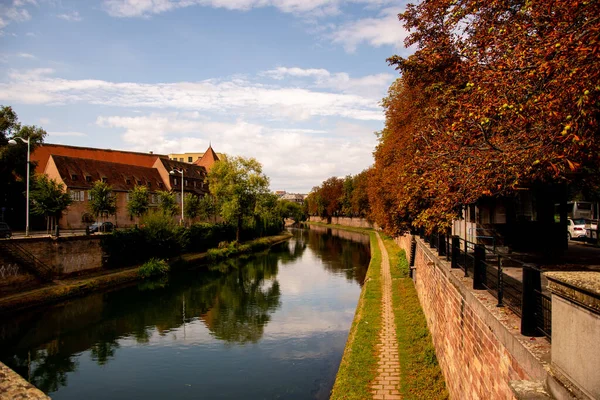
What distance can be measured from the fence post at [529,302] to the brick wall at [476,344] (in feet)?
0.54

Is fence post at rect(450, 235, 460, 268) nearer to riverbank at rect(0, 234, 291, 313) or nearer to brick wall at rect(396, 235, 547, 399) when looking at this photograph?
brick wall at rect(396, 235, 547, 399)

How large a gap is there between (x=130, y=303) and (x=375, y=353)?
55.6ft

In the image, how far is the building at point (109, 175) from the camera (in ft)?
159

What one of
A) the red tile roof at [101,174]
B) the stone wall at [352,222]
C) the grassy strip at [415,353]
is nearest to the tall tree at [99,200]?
the red tile roof at [101,174]

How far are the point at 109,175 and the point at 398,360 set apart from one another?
51.8 metres

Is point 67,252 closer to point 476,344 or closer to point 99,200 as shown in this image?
point 99,200

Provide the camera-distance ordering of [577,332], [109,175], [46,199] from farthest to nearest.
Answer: [109,175], [46,199], [577,332]

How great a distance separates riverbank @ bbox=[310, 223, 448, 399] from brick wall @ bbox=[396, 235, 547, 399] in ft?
1.83

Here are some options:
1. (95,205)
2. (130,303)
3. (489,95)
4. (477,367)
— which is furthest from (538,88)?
(95,205)

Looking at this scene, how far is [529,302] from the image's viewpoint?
4.98 m

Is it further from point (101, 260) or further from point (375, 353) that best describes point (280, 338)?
point (101, 260)

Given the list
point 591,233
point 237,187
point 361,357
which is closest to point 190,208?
point 237,187

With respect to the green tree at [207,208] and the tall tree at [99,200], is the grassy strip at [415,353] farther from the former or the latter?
the green tree at [207,208]

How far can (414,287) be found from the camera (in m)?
20.8
